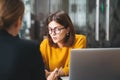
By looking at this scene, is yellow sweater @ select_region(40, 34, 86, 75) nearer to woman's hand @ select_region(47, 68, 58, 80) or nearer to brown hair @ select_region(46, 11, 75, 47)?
brown hair @ select_region(46, 11, 75, 47)

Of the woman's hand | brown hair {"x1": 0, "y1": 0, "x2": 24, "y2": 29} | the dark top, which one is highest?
brown hair {"x1": 0, "y1": 0, "x2": 24, "y2": 29}

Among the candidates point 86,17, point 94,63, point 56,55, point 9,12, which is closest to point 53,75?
point 56,55

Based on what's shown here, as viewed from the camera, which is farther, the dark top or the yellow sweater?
the yellow sweater

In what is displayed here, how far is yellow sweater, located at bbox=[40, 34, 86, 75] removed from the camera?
7.78ft

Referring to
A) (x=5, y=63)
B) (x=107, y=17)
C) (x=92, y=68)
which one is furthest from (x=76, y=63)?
(x=107, y=17)

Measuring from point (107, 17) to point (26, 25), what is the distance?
133 centimetres

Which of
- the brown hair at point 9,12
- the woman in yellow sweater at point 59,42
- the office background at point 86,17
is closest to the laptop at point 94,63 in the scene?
the brown hair at point 9,12

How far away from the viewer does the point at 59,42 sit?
246 centimetres

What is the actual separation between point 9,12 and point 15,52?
20cm

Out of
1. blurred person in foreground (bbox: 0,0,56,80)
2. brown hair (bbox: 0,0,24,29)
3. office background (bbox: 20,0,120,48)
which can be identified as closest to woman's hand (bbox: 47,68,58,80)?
blurred person in foreground (bbox: 0,0,56,80)

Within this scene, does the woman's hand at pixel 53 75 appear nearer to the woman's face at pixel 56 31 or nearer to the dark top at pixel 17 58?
the woman's face at pixel 56 31

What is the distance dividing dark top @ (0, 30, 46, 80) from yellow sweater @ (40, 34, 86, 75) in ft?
3.44

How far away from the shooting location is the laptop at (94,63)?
1562 millimetres

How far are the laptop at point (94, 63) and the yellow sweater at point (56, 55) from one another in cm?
74
